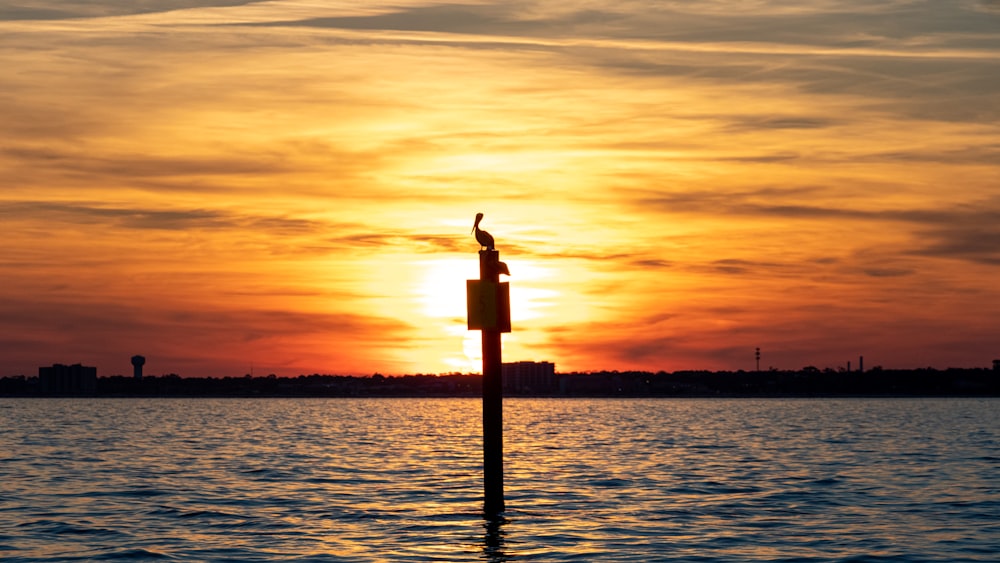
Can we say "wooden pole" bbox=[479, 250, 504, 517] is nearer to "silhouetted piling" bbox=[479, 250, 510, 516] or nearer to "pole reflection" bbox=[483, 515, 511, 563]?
"silhouetted piling" bbox=[479, 250, 510, 516]

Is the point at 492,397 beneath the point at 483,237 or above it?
beneath

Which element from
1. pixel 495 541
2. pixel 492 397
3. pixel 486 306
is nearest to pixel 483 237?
pixel 486 306

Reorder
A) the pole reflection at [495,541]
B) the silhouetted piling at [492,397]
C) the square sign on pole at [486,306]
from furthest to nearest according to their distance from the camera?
1. the silhouetted piling at [492,397]
2. the square sign on pole at [486,306]
3. the pole reflection at [495,541]

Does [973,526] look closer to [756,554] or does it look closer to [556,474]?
[756,554]

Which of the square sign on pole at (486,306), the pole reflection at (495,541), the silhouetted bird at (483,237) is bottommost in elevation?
the pole reflection at (495,541)

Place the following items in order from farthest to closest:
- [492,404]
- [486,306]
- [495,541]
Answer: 1. [492,404]
2. [486,306]
3. [495,541]

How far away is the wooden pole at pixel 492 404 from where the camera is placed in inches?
1245

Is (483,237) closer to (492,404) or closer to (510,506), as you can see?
(492,404)

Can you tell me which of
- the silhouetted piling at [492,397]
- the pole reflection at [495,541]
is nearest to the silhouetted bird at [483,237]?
the silhouetted piling at [492,397]

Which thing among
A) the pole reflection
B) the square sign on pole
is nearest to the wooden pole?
the square sign on pole

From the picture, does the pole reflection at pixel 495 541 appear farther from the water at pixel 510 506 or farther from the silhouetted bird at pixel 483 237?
the silhouetted bird at pixel 483 237

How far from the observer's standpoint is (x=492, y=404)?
1275 inches

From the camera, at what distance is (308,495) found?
132ft

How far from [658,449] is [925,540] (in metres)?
38.5
